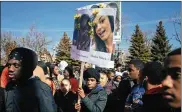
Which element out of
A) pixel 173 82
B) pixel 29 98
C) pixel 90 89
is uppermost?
pixel 173 82

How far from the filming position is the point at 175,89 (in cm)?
213

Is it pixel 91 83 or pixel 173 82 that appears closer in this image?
pixel 173 82

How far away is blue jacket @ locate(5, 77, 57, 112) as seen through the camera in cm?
344

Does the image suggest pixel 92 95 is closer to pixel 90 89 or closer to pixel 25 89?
pixel 90 89

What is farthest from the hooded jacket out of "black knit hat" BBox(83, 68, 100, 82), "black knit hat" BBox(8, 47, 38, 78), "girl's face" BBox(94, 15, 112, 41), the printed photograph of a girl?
"black knit hat" BBox(8, 47, 38, 78)

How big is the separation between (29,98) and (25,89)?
0.12m

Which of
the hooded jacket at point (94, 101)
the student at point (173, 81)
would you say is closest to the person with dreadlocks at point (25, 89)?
the hooded jacket at point (94, 101)

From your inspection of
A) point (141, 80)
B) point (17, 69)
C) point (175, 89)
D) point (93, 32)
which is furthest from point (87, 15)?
point (175, 89)

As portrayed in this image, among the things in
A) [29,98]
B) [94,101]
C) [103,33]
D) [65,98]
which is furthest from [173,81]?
[65,98]

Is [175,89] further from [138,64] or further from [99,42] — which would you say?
[99,42]

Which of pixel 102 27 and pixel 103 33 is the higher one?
pixel 102 27

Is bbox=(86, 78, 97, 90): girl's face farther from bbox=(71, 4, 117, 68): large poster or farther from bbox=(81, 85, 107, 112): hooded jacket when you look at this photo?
bbox=(71, 4, 117, 68): large poster

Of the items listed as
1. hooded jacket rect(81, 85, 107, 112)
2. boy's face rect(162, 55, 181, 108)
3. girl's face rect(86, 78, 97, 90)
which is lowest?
hooded jacket rect(81, 85, 107, 112)

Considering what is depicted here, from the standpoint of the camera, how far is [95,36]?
226 inches
